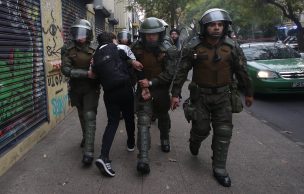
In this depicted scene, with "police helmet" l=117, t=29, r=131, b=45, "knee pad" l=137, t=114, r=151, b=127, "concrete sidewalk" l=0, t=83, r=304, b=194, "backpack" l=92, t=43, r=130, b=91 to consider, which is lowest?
"concrete sidewalk" l=0, t=83, r=304, b=194

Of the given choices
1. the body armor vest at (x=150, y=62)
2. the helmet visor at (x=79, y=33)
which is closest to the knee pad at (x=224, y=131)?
the body armor vest at (x=150, y=62)

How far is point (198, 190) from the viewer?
4.34 meters

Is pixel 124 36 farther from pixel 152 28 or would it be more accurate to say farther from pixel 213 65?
pixel 213 65

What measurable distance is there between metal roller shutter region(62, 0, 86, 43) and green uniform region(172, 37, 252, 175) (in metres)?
5.01

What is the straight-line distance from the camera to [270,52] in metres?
11.9

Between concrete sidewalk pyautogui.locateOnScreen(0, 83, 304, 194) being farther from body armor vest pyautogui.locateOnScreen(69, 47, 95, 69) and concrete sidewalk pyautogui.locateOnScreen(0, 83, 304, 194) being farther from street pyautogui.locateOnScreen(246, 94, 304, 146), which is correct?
body armor vest pyautogui.locateOnScreen(69, 47, 95, 69)

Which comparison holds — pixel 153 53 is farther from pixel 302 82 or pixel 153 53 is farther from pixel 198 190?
pixel 302 82

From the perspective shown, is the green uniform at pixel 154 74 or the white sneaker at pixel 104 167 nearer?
the white sneaker at pixel 104 167

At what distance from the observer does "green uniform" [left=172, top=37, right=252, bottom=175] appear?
461cm

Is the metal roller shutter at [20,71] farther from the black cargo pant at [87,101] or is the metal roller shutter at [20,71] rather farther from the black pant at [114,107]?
the black pant at [114,107]

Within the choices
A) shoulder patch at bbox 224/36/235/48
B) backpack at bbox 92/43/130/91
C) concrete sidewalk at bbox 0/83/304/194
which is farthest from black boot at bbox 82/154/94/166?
shoulder patch at bbox 224/36/235/48

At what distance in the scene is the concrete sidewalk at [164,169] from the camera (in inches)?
174

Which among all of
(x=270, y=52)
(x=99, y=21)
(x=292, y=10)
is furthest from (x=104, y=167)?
(x=292, y=10)

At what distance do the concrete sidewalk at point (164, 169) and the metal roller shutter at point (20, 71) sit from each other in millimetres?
440
